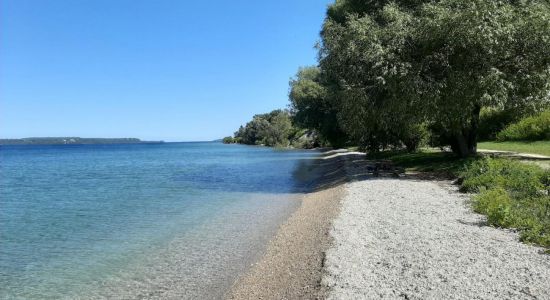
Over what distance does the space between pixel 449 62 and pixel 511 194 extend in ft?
31.4

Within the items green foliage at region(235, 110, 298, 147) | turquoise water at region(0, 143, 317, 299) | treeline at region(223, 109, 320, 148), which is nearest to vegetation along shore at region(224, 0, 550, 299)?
turquoise water at region(0, 143, 317, 299)

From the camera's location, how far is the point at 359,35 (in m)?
23.3

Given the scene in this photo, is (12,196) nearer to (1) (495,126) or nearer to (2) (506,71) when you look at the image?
(2) (506,71)

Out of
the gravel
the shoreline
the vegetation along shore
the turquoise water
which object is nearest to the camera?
the gravel

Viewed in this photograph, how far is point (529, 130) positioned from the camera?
4078 cm

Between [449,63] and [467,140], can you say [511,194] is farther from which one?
[467,140]

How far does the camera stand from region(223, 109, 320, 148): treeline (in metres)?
100

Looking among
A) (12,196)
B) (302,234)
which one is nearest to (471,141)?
(302,234)

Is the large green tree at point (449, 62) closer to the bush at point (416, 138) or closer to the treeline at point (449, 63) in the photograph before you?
the treeline at point (449, 63)

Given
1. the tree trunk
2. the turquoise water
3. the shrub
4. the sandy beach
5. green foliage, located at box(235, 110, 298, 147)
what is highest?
green foliage, located at box(235, 110, 298, 147)

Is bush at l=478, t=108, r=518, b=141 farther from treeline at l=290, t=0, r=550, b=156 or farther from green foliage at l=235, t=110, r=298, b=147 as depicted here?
green foliage at l=235, t=110, r=298, b=147

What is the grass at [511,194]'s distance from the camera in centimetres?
1137

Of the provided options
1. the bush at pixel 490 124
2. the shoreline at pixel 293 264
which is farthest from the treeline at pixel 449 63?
the bush at pixel 490 124

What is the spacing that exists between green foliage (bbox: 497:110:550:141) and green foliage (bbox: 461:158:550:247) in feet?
76.5
